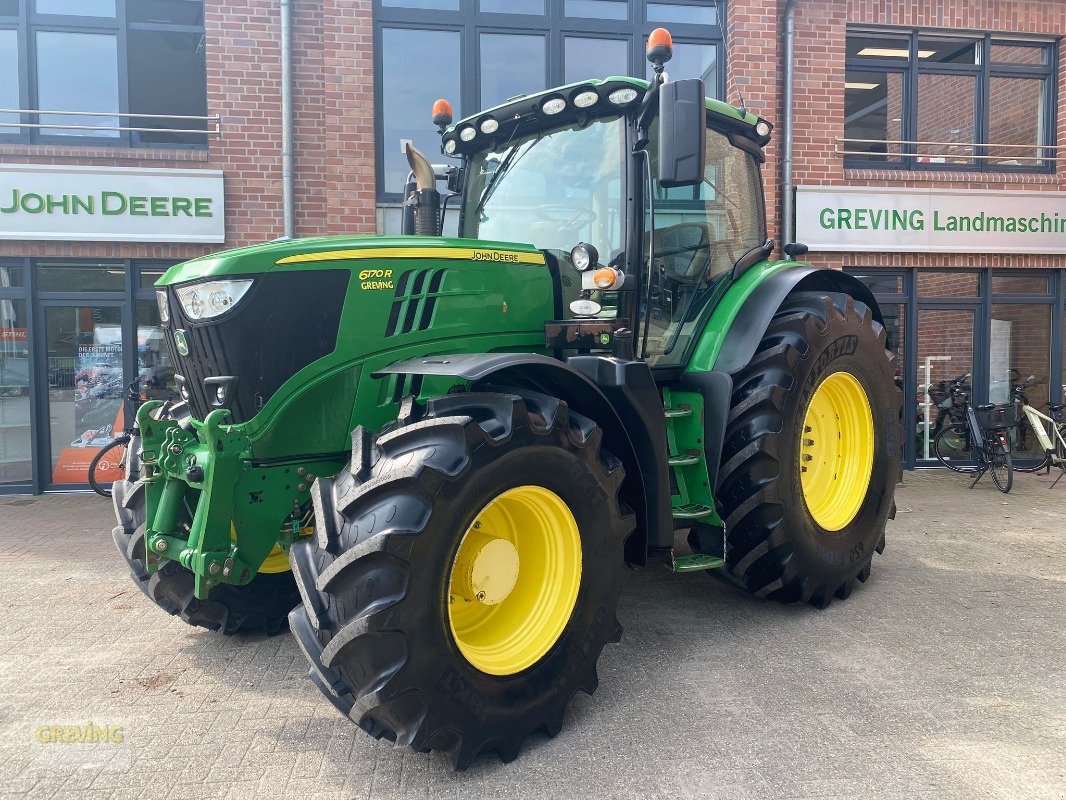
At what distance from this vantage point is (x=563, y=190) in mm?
3930

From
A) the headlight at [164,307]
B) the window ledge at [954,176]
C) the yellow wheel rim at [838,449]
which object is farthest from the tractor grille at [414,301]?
the window ledge at [954,176]

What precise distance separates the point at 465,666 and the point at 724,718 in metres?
1.08

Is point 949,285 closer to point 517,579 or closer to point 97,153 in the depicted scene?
point 517,579

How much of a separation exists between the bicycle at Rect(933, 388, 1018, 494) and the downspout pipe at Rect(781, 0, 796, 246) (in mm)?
2737

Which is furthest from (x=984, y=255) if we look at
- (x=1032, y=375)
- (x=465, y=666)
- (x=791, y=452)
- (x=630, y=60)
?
(x=465, y=666)

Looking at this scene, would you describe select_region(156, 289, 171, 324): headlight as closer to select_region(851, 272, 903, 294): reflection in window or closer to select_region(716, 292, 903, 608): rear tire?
select_region(716, 292, 903, 608): rear tire

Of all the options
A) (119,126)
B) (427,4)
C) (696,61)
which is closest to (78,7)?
(119,126)

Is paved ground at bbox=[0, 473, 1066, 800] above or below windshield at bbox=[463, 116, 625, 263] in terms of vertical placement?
below

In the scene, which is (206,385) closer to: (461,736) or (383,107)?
(461,736)

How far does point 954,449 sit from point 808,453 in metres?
5.60

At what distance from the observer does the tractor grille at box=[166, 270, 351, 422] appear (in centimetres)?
301

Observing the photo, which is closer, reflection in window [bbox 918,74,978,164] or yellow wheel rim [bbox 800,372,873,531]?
yellow wheel rim [bbox 800,372,873,531]

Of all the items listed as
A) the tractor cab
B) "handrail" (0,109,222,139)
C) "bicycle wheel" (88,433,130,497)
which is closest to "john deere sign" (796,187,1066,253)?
the tractor cab

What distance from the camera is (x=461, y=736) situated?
104 inches
